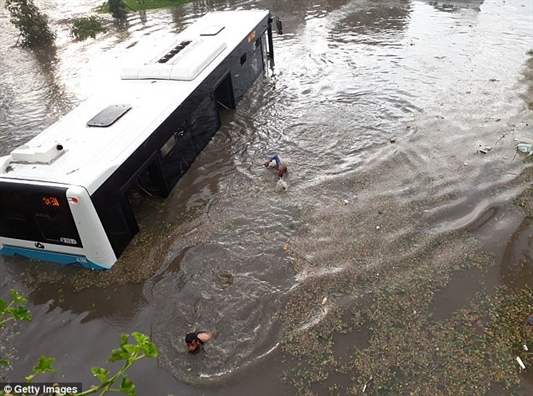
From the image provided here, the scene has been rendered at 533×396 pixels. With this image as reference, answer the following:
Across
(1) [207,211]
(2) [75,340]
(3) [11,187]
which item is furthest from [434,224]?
(3) [11,187]

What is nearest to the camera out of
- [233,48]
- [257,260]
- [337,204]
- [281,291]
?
[281,291]

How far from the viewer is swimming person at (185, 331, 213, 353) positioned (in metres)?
5.83

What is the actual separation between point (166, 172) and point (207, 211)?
123 cm

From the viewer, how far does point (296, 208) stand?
8461 mm

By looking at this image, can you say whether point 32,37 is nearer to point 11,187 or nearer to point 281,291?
point 11,187

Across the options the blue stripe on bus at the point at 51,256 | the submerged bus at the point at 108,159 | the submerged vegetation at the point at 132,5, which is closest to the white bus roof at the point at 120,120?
the submerged bus at the point at 108,159

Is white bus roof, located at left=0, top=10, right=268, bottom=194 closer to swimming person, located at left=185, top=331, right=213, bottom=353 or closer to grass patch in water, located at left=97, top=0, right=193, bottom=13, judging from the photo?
swimming person, located at left=185, top=331, right=213, bottom=353

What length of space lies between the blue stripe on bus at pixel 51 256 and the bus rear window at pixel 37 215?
31cm

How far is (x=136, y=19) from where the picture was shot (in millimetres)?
22812

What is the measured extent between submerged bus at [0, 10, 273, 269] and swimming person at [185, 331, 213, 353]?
2232mm

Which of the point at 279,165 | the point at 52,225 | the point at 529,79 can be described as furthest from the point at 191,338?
the point at 529,79

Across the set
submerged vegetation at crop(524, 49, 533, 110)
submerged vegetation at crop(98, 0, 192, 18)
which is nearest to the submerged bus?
submerged vegetation at crop(524, 49, 533, 110)

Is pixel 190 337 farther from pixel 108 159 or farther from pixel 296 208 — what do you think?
pixel 296 208

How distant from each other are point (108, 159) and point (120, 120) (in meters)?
1.40
